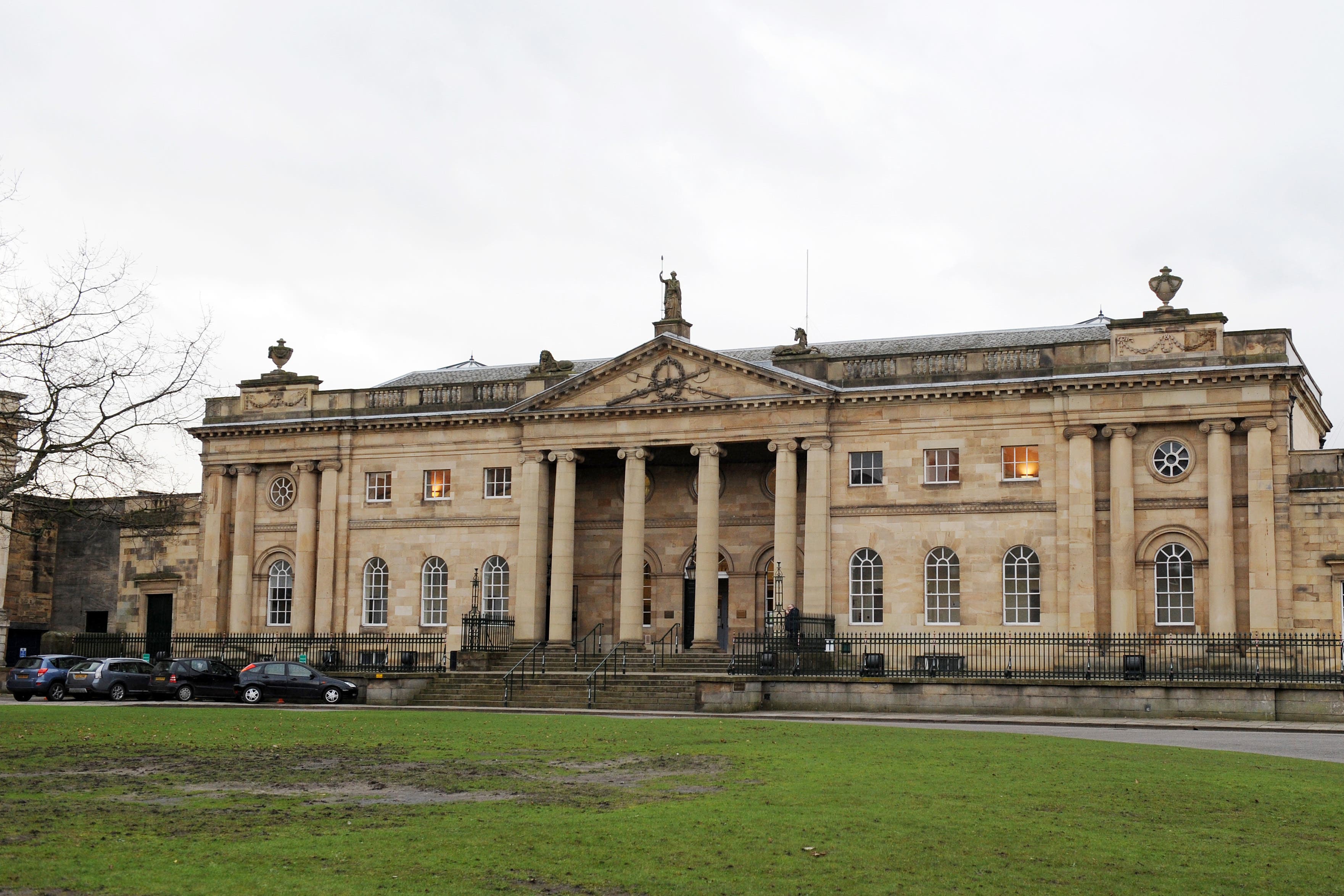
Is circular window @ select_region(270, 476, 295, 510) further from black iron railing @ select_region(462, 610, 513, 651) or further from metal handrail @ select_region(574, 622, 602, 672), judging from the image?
metal handrail @ select_region(574, 622, 602, 672)

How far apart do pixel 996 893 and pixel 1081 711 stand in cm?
2213

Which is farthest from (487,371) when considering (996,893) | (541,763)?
(996,893)

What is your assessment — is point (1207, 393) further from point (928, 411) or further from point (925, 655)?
point (925, 655)

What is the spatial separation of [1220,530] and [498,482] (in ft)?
72.7

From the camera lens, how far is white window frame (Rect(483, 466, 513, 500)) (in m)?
44.8

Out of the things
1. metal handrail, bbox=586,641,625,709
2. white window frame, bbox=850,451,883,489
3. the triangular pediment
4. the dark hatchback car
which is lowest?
the dark hatchback car

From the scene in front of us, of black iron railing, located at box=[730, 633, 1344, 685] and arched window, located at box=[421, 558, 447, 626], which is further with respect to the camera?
arched window, located at box=[421, 558, 447, 626]

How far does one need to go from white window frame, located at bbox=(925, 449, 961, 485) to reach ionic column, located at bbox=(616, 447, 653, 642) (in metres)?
8.62

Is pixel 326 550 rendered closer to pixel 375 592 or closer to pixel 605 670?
pixel 375 592

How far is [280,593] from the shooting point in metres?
47.3

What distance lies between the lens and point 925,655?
3338 centimetres

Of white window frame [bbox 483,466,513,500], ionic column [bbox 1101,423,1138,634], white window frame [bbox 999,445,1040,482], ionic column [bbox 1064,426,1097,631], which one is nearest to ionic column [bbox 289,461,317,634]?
white window frame [bbox 483,466,513,500]

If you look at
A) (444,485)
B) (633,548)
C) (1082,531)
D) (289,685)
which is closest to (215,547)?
(444,485)

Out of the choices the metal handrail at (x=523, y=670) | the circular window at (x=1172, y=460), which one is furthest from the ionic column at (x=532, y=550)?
the circular window at (x=1172, y=460)
